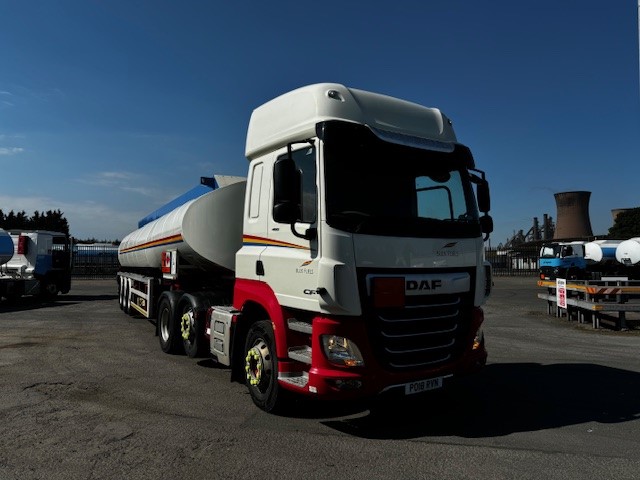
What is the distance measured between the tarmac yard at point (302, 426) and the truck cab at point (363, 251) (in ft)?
1.69

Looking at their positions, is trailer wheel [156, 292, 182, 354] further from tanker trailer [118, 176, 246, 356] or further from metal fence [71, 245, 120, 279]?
metal fence [71, 245, 120, 279]

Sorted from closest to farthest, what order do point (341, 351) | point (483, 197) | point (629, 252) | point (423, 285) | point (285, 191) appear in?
point (341, 351) → point (285, 191) → point (423, 285) → point (483, 197) → point (629, 252)

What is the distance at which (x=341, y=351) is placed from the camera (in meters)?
4.43

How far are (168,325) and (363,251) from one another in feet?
17.6

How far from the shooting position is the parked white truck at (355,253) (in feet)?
14.6

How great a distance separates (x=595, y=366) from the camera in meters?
7.80

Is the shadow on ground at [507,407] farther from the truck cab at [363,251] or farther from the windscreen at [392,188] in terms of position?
the windscreen at [392,188]

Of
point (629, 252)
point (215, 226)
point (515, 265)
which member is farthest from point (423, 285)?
point (515, 265)

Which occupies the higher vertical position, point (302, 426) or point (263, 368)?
point (263, 368)

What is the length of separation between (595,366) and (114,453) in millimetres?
7134

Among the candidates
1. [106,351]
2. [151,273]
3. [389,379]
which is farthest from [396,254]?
[151,273]

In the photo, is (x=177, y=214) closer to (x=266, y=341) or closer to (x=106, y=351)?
(x=106, y=351)

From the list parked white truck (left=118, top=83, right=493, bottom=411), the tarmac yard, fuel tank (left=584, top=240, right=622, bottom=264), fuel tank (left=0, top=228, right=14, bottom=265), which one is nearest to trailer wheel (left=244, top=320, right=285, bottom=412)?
parked white truck (left=118, top=83, right=493, bottom=411)

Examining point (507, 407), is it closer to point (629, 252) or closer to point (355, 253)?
point (355, 253)
